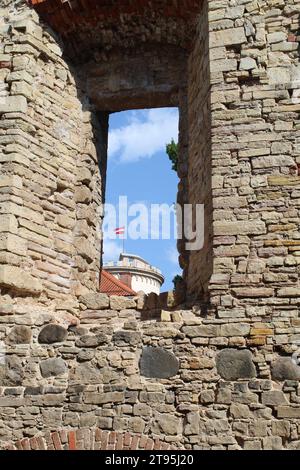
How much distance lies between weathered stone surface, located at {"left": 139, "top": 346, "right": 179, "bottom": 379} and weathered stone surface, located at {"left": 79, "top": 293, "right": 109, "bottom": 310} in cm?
96

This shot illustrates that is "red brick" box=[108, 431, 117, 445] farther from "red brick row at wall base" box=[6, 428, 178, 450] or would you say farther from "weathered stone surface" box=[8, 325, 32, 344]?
"weathered stone surface" box=[8, 325, 32, 344]

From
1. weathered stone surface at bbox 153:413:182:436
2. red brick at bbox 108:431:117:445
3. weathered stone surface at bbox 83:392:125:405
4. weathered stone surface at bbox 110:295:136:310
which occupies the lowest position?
red brick at bbox 108:431:117:445

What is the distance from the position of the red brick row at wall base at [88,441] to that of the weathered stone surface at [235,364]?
2.47 ft

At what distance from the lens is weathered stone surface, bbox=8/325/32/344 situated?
15.7 feet

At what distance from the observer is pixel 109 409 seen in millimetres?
4469

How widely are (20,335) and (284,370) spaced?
93.5 inches

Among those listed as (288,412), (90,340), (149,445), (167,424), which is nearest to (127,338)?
(90,340)

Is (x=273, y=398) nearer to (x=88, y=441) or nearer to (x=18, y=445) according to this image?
(x=88, y=441)

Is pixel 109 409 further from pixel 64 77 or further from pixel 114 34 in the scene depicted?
pixel 114 34

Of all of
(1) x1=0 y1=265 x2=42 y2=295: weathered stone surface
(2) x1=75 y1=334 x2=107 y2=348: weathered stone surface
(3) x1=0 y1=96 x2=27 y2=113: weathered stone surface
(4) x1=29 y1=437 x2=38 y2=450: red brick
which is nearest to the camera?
(4) x1=29 y1=437 x2=38 y2=450: red brick

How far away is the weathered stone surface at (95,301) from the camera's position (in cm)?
538

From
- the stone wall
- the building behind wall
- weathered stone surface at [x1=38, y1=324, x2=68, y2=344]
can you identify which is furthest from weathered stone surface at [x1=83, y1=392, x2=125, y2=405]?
the building behind wall

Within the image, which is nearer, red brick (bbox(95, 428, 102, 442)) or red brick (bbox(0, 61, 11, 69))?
red brick (bbox(95, 428, 102, 442))
